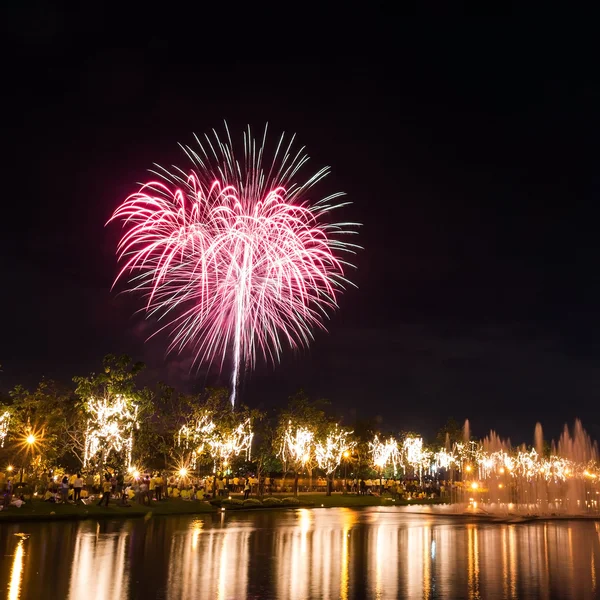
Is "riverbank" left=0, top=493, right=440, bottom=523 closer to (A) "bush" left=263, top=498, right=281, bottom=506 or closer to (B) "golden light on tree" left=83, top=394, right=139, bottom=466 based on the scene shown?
(A) "bush" left=263, top=498, right=281, bottom=506

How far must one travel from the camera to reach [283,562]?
54.6 feet

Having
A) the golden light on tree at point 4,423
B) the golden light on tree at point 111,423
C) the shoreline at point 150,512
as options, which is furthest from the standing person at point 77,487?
the golden light on tree at point 4,423

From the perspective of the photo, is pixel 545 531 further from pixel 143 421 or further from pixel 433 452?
pixel 433 452

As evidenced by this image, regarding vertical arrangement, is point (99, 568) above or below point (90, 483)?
below

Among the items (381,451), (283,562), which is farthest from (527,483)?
(283,562)

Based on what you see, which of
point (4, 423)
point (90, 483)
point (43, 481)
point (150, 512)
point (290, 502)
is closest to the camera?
point (150, 512)

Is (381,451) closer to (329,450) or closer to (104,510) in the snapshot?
(329,450)

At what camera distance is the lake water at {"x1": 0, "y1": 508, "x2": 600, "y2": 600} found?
41.8 feet

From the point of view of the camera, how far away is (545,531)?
30.3 metres

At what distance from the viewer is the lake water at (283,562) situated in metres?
12.7

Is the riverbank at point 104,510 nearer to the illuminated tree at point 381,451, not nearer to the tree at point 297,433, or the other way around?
the tree at point 297,433

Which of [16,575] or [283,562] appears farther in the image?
[283,562]

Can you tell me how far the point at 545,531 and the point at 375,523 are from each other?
26.3 feet

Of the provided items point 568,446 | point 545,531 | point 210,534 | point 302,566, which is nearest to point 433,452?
point 568,446
